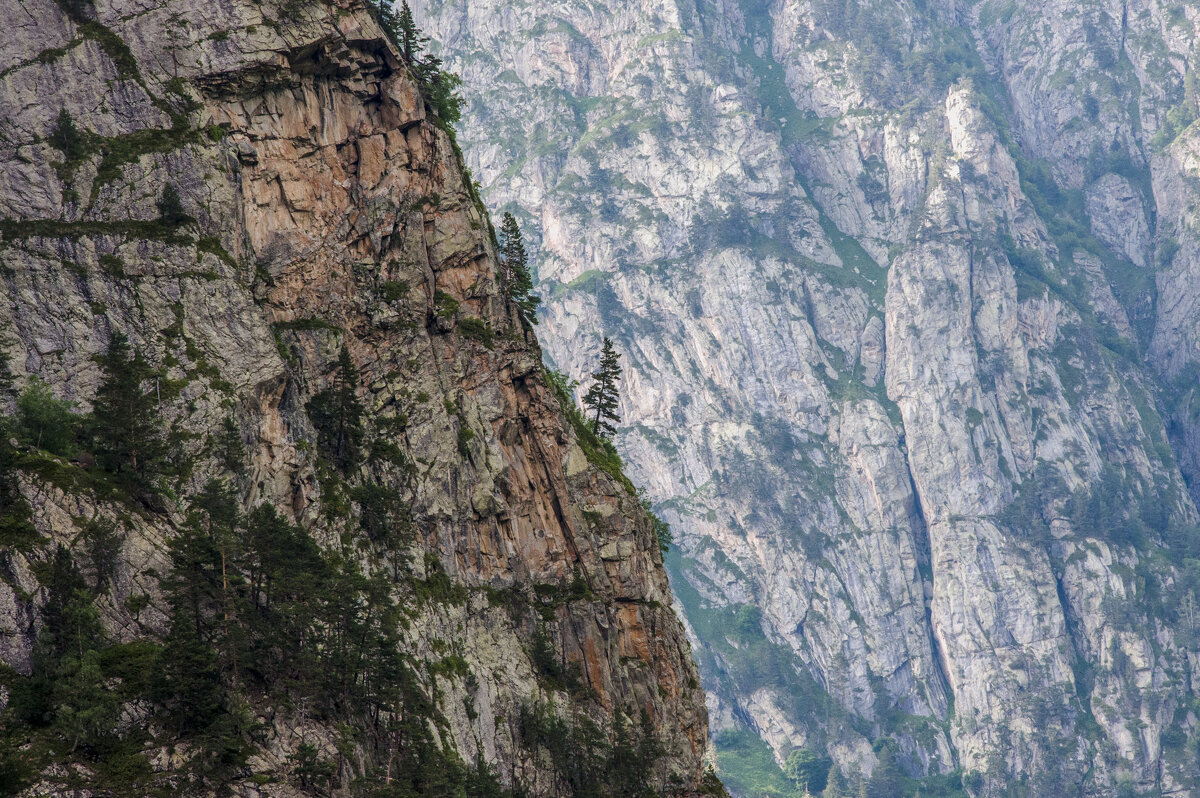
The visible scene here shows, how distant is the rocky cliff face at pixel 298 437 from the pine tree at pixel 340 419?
19.9 inches

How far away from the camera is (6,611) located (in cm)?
6438

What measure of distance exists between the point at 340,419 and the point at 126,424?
778 inches

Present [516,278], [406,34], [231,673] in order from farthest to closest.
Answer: [406,34] < [516,278] < [231,673]

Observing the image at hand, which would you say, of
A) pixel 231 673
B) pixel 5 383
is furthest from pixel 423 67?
pixel 231 673

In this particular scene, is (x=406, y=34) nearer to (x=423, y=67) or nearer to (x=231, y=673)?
(x=423, y=67)

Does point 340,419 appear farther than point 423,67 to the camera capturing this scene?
No

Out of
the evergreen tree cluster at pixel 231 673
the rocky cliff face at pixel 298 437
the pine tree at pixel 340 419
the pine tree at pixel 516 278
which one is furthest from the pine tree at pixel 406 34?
the evergreen tree cluster at pixel 231 673

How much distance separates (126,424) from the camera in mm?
75312

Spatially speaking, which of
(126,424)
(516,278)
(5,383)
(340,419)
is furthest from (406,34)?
(5,383)

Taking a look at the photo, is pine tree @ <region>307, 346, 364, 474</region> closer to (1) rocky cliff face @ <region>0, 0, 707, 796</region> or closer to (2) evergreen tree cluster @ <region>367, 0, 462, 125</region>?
(1) rocky cliff face @ <region>0, 0, 707, 796</region>

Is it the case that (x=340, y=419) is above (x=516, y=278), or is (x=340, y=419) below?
below

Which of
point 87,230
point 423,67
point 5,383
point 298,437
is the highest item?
point 423,67

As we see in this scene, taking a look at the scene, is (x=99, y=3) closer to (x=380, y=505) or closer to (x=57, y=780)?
(x=380, y=505)

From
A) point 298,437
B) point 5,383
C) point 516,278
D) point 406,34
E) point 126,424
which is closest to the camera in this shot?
point 5,383
